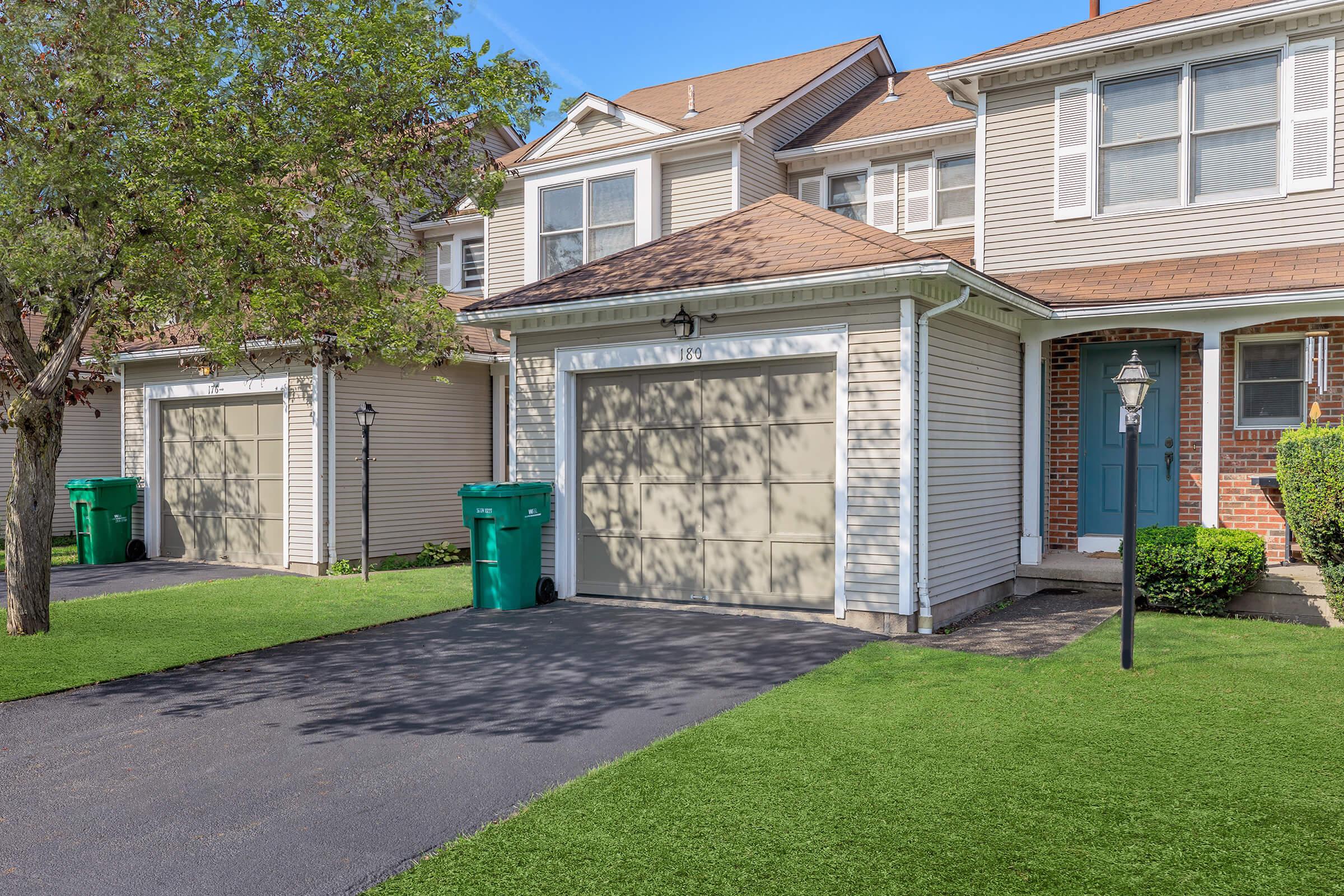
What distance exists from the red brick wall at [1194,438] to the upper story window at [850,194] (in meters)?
5.03

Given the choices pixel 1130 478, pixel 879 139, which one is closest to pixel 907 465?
pixel 1130 478

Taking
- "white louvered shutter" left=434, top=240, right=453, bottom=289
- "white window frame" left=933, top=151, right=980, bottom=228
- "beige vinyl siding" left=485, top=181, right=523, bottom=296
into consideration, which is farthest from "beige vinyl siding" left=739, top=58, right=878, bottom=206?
"white louvered shutter" left=434, top=240, right=453, bottom=289

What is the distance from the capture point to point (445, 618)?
9.49 m

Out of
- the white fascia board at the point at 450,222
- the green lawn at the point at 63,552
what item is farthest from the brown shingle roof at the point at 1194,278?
the green lawn at the point at 63,552

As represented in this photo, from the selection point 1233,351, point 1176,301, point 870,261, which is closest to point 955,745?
point 870,261

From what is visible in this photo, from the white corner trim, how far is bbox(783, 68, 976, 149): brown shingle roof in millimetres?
7049

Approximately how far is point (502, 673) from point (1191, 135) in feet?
30.6

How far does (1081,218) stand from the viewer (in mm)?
11359

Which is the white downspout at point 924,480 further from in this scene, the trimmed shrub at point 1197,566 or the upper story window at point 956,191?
the upper story window at point 956,191

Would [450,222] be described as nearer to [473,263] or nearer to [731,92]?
[473,263]

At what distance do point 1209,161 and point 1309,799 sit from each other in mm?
8473

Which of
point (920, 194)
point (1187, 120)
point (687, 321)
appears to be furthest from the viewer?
point (920, 194)

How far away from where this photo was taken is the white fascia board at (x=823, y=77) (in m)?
15.0

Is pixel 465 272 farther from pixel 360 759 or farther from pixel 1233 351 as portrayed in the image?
pixel 360 759
